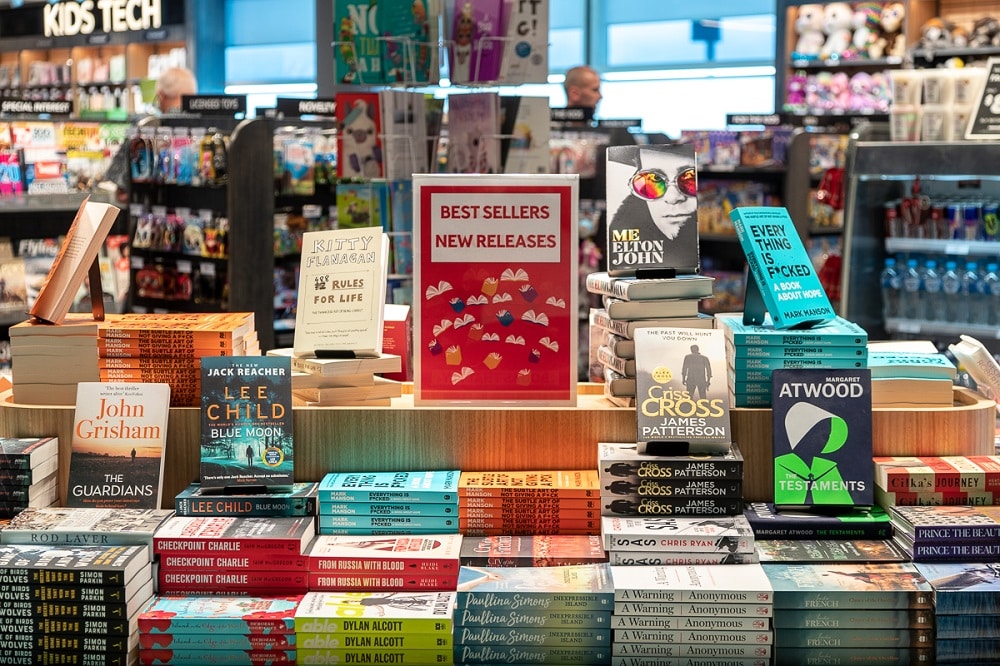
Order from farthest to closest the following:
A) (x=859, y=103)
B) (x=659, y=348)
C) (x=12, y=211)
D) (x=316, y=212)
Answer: (x=859, y=103) → (x=316, y=212) → (x=12, y=211) → (x=659, y=348)

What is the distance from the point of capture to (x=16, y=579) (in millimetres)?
1915

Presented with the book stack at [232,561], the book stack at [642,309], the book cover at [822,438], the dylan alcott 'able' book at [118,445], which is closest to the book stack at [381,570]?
the book stack at [232,561]

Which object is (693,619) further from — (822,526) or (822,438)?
(822,438)

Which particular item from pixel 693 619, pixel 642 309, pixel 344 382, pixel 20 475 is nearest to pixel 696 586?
pixel 693 619

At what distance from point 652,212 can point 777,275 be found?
0.93ft

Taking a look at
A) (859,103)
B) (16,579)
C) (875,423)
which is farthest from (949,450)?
(859,103)

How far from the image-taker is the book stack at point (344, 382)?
2248 mm

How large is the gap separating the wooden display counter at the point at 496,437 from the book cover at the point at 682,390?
0.12 meters

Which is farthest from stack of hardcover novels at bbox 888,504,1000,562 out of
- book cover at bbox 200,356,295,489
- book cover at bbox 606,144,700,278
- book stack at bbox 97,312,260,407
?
book stack at bbox 97,312,260,407

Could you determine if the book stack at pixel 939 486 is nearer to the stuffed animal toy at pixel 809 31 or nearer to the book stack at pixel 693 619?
the book stack at pixel 693 619

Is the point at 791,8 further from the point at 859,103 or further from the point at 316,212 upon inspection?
the point at 316,212

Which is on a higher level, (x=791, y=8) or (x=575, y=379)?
(x=791, y=8)

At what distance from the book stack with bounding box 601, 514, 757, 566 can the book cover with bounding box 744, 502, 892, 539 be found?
95 millimetres

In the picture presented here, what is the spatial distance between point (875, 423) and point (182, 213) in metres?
4.77
